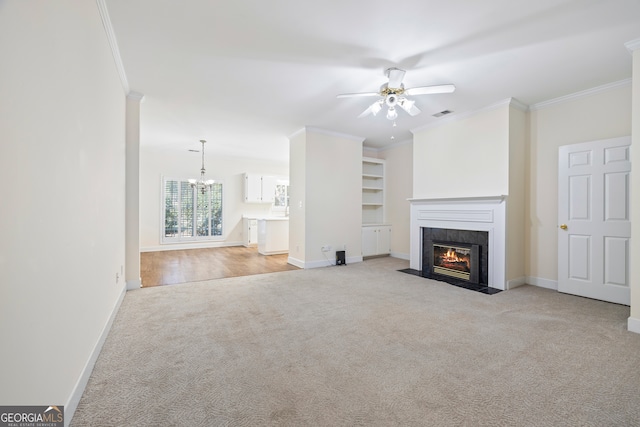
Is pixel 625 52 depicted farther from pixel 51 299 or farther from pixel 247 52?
pixel 51 299

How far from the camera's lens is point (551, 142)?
4152mm

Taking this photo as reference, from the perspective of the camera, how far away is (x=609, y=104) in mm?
3645

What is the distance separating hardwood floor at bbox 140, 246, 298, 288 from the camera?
15.6 feet

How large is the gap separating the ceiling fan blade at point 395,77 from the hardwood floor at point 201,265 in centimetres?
366

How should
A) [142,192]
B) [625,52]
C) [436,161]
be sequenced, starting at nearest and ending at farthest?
[625,52] < [436,161] < [142,192]

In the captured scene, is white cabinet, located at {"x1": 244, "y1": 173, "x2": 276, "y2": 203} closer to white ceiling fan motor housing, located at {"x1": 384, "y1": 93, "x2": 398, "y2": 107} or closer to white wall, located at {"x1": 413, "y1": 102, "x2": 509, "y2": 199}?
white wall, located at {"x1": 413, "y1": 102, "x2": 509, "y2": 199}

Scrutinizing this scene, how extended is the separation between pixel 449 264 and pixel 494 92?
2.71 metres

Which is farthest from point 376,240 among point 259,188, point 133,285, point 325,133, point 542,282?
point 133,285

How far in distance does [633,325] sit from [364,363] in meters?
2.71

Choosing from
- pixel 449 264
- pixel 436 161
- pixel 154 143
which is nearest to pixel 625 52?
pixel 436 161

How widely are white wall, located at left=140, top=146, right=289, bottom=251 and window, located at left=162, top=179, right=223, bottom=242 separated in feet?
0.57

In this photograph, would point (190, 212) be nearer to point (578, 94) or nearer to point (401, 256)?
point (401, 256)

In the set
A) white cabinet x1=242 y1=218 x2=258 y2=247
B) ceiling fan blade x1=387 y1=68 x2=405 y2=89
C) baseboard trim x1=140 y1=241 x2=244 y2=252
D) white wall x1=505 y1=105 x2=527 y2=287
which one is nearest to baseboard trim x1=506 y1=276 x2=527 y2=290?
white wall x1=505 y1=105 x2=527 y2=287

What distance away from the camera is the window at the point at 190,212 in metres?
8.16
